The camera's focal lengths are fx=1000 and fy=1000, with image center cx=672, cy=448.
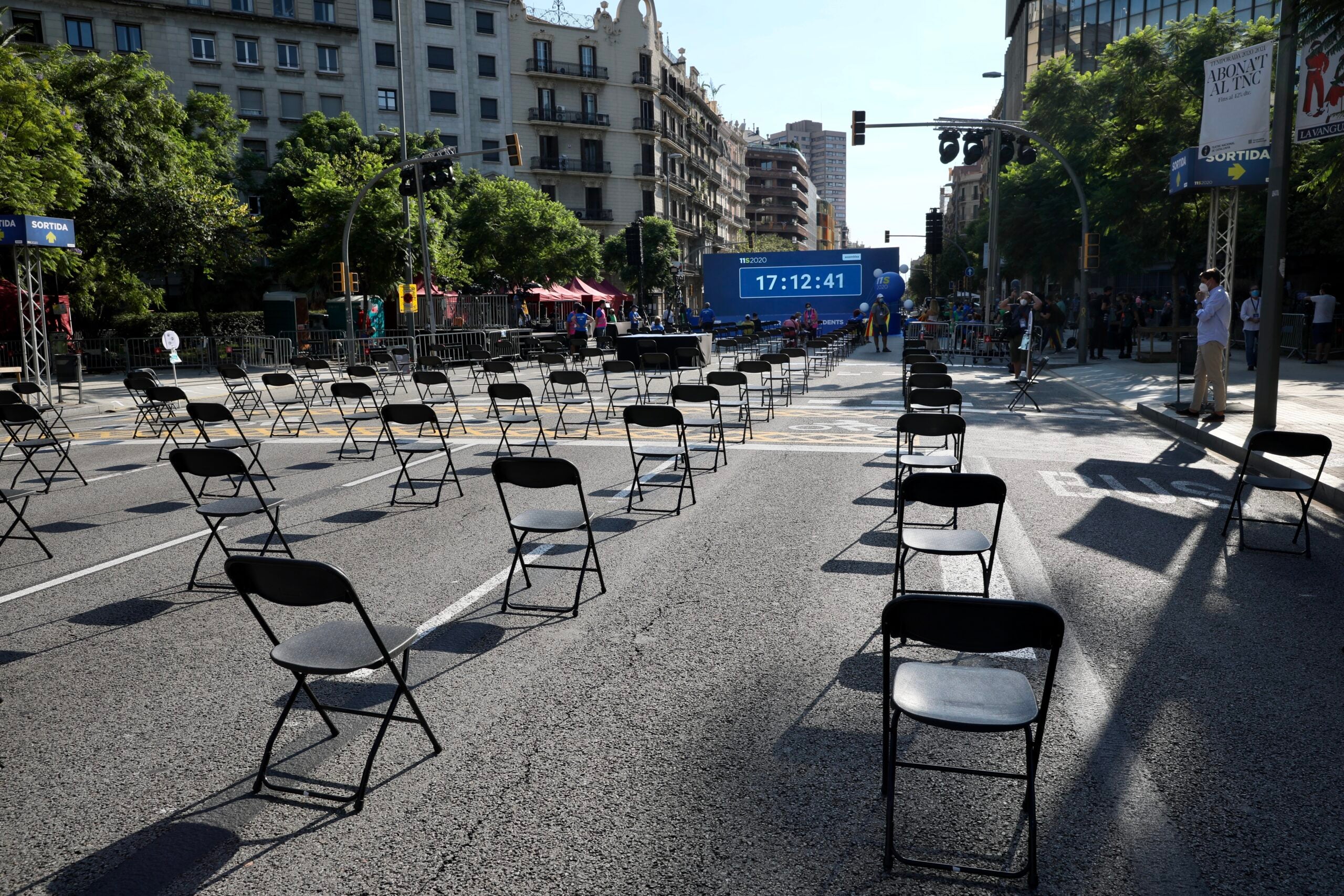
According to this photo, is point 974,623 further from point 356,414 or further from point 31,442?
point 356,414

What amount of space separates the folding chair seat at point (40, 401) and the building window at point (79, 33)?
124ft

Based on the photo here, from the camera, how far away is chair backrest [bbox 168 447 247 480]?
607 cm

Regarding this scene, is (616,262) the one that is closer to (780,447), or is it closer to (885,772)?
(780,447)

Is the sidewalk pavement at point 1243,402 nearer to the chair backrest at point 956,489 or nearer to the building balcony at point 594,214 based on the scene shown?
the chair backrest at point 956,489

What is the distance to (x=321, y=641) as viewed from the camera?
3.88m

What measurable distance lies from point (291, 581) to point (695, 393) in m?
7.40

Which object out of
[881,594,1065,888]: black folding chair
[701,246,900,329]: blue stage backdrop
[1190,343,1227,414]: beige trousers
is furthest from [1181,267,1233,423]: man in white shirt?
[701,246,900,329]: blue stage backdrop

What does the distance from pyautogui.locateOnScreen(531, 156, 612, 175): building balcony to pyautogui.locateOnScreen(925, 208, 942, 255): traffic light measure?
40772 mm

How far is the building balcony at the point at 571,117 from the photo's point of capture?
68.2 metres

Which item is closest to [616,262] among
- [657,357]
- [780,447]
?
[657,357]

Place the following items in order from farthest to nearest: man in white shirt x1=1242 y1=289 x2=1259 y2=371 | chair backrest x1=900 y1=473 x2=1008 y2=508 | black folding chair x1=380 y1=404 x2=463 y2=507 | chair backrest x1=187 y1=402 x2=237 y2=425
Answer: man in white shirt x1=1242 y1=289 x2=1259 y2=371 < chair backrest x1=187 y1=402 x2=237 y2=425 < black folding chair x1=380 y1=404 x2=463 y2=507 < chair backrest x1=900 y1=473 x2=1008 y2=508

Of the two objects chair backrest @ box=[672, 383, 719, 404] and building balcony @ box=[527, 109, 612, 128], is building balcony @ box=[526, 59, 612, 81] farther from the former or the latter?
chair backrest @ box=[672, 383, 719, 404]

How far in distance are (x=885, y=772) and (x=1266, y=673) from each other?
259cm

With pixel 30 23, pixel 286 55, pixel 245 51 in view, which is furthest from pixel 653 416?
pixel 286 55
